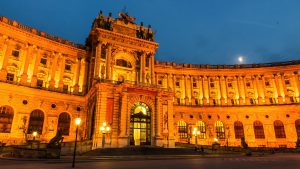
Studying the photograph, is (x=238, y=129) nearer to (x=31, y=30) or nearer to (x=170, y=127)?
(x=170, y=127)

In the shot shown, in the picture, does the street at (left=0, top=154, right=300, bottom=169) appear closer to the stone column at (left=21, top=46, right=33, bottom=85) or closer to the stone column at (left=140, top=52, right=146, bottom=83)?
the stone column at (left=21, top=46, right=33, bottom=85)

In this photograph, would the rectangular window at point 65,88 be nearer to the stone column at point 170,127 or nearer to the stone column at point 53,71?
the stone column at point 53,71

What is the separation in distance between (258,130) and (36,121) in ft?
152

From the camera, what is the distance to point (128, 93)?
120 feet

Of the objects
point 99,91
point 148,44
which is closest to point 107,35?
point 148,44

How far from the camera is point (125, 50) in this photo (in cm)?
4659

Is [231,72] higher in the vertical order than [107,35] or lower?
lower

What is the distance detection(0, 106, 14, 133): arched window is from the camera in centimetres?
3425

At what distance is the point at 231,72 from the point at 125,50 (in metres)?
28.4

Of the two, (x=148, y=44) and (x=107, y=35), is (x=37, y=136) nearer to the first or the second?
(x=107, y=35)

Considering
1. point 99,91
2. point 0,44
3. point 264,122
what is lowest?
point 264,122

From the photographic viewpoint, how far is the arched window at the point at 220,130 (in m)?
50.5

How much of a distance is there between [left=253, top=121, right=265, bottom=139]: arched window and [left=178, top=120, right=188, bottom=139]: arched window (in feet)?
52.1

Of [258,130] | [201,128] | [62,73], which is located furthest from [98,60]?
[258,130]
